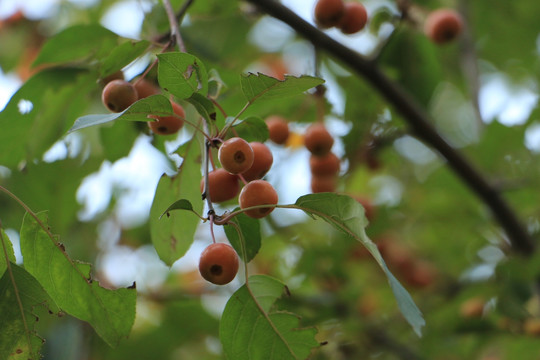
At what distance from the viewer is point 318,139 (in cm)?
144

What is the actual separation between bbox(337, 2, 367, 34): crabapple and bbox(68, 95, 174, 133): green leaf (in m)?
0.69

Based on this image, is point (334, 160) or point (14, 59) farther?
point (14, 59)

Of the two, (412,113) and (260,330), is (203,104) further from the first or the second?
(412,113)

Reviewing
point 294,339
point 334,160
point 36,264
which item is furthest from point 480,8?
point 36,264

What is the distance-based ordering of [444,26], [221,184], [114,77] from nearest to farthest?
[221,184] < [114,77] < [444,26]

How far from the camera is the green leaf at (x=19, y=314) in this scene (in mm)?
934

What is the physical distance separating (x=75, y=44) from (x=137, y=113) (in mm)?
547

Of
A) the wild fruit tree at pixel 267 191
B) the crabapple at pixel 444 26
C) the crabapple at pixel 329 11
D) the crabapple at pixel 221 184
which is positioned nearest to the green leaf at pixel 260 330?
the wild fruit tree at pixel 267 191

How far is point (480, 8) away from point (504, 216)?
3.71ft

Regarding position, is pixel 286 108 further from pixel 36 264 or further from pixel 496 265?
pixel 36 264

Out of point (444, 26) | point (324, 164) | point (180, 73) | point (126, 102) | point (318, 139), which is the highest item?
point (180, 73)

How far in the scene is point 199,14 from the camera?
1620mm

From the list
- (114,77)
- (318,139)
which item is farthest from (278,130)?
(114,77)

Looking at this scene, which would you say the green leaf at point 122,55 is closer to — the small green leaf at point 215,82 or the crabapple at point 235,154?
the small green leaf at point 215,82
